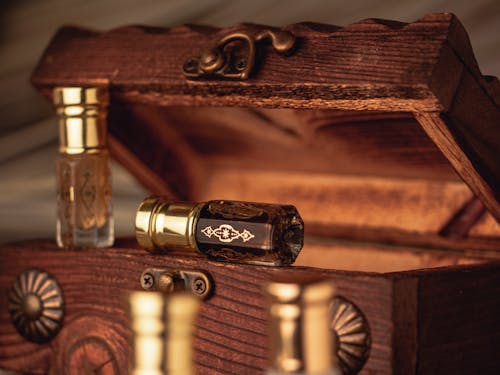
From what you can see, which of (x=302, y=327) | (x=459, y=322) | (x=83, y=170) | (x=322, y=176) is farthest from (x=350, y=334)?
(x=322, y=176)

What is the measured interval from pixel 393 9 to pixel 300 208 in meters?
0.40

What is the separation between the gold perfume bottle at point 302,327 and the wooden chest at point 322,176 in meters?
0.33

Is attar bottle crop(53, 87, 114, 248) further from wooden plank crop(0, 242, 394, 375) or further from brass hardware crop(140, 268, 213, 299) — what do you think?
brass hardware crop(140, 268, 213, 299)

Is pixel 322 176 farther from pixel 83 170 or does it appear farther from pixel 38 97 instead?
pixel 38 97

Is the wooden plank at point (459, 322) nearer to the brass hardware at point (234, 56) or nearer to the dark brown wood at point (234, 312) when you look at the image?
the dark brown wood at point (234, 312)

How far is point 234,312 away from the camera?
128 centimetres

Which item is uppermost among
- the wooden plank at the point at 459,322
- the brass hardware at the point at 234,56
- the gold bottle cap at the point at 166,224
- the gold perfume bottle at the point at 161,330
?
the brass hardware at the point at 234,56

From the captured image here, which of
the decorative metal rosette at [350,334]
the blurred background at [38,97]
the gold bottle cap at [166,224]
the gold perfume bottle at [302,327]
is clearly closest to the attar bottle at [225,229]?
the gold bottle cap at [166,224]

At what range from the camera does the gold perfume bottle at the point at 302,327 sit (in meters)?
0.83

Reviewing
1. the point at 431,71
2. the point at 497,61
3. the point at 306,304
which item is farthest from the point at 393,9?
the point at 306,304

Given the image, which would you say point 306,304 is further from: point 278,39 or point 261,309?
point 278,39

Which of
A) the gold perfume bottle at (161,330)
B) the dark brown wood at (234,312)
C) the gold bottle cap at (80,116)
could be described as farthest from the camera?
the gold bottle cap at (80,116)

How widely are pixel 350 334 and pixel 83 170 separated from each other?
0.50m

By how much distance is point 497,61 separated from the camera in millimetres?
1733
